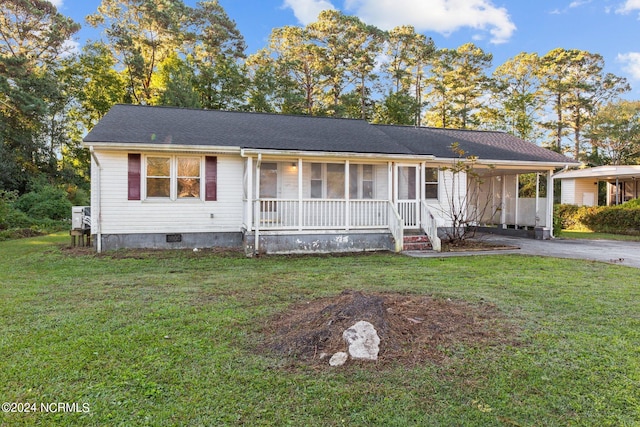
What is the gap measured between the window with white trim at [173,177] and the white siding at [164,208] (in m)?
0.23

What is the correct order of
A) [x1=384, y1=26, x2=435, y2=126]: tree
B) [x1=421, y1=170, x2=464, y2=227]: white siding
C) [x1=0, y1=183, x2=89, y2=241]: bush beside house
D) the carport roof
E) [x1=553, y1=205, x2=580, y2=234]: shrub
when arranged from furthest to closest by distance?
[x1=384, y1=26, x2=435, y2=126]: tree
[x1=553, y1=205, x2=580, y2=234]: shrub
the carport roof
[x1=0, y1=183, x2=89, y2=241]: bush beside house
[x1=421, y1=170, x2=464, y2=227]: white siding

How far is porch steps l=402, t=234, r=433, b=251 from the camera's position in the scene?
1015 centimetres

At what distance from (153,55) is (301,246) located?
23012 millimetres

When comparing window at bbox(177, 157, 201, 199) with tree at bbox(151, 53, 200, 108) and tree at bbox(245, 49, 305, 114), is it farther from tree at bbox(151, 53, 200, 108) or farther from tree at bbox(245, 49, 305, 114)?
tree at bbox(245, 49, 305, 114)

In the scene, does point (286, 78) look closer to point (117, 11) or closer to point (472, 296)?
point (117, 11)

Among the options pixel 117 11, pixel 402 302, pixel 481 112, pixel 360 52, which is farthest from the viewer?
pixel 481 112

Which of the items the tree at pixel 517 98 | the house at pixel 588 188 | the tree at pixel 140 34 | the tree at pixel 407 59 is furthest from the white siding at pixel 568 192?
the tree at pixel 140 34

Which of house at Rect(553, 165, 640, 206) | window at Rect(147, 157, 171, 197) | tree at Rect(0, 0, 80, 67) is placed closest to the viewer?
window at Rect(147, 157, 171, 197)

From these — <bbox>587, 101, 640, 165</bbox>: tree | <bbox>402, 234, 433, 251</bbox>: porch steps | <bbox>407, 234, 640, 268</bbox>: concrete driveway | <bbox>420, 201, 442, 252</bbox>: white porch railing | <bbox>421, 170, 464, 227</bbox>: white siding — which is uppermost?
<bbox>587, 101, 640, 165</bbox>: tree

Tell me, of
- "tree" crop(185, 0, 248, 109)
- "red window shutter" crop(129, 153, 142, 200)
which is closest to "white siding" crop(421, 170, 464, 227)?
"red window shutter" crop(129, 153, 142, 200)

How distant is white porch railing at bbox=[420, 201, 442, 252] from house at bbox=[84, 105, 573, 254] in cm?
3

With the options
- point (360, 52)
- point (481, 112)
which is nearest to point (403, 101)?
point (360, 52)

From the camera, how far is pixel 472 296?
5098mm

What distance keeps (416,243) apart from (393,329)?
700 cm
